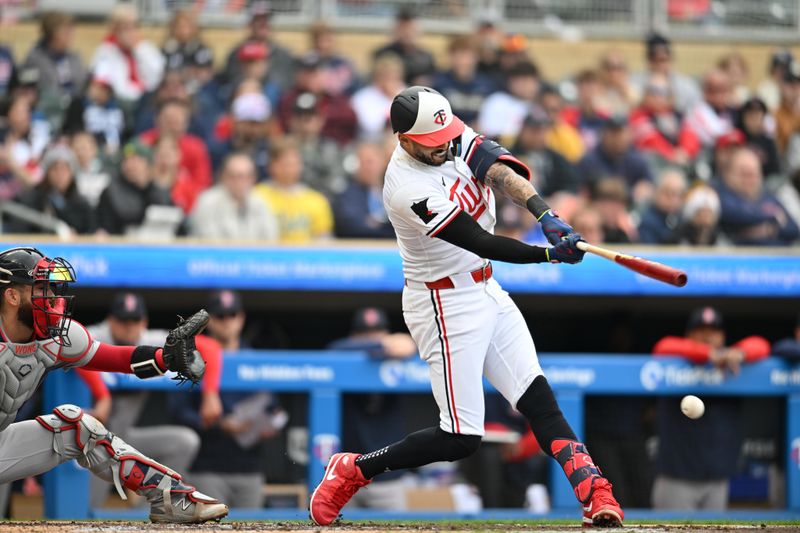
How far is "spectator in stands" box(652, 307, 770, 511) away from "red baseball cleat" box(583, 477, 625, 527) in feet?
8.84

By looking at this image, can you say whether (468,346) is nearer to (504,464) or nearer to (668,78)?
(504,464)

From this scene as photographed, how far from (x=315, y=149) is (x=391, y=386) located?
2720 millimetres

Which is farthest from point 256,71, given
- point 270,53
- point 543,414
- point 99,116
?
point 543,414

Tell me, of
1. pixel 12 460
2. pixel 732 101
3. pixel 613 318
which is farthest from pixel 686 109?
pixel 12 460

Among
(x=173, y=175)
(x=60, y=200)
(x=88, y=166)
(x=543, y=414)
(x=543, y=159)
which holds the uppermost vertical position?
(x=543, y=159)

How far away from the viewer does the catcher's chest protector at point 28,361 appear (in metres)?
4.74

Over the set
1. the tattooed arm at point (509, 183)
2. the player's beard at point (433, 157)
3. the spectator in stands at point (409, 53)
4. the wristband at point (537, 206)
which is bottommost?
the wristband at point (537, 206)

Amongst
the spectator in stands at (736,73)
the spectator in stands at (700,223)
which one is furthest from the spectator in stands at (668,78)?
the spectator in stands at (700,223)

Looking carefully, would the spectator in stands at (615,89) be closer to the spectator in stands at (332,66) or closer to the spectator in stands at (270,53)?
the spectator in stands at (332,66)

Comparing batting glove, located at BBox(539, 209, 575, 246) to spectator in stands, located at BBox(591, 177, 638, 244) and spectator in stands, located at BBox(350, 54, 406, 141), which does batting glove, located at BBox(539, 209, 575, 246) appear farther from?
spectator in stands, located at BBox(350, 54, 406, 141)

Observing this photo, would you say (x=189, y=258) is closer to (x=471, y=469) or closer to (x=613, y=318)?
(x=471, y=469)

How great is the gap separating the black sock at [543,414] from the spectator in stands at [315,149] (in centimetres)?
423

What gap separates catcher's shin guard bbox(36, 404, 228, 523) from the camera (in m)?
5.00

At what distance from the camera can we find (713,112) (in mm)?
11039
